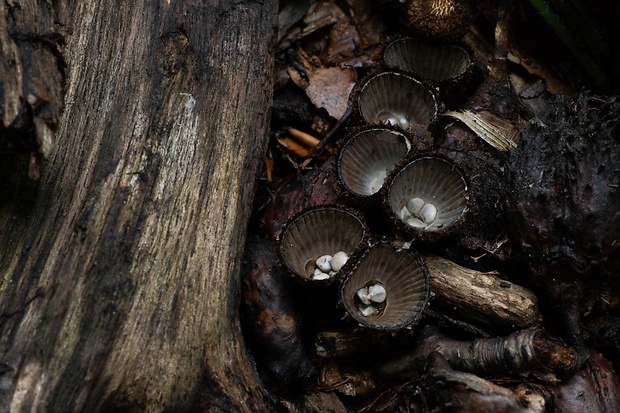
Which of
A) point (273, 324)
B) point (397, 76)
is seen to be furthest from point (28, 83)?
point (397, 76)

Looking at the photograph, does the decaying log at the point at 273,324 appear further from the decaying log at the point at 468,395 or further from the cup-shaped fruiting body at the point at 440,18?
the cup-shaped fruiting body at the point at 440,18

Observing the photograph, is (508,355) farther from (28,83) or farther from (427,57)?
(28,83)

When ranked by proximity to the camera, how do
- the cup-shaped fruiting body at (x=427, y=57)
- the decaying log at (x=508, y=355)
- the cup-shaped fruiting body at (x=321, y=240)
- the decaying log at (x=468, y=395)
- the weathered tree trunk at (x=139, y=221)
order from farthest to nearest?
the cup-shaped fruiting body at (x=427, y=57) < the cup-shaped fruiting body at (x=321, y=240) < the decaying log at (x=508, y=355) < the decaying log at (x=468, y=395) < the weathered tree trunk at (x=139, y=221)

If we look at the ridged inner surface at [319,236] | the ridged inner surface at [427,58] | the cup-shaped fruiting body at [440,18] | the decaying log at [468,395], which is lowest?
the decaying log at [468,395]

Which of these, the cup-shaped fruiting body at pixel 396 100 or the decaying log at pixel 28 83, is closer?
the decaying log at pixel 28 83

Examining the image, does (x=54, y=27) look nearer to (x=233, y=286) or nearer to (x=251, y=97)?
(x=251, y=97)

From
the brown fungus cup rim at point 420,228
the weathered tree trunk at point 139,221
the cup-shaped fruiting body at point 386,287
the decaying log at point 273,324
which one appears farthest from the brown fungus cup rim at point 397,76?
the decaying log at point 273,324

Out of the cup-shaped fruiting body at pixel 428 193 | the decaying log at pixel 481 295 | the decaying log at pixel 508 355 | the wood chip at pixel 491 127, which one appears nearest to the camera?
the decaying log at pixel 508 355
